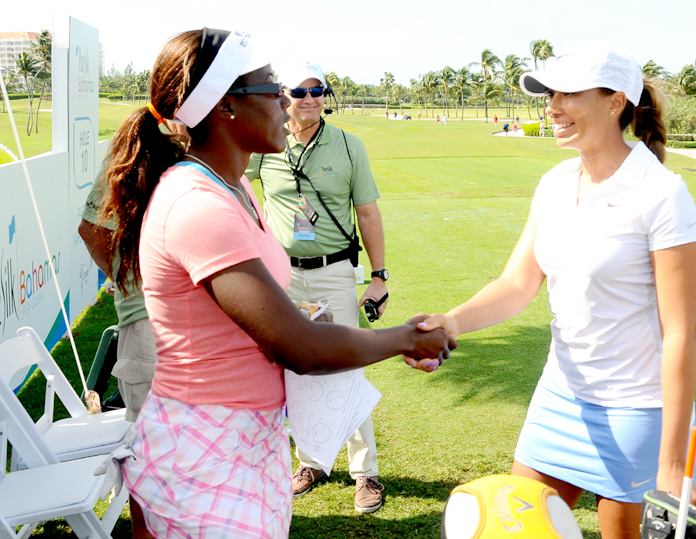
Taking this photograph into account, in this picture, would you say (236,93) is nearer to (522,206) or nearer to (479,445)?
(479,445)

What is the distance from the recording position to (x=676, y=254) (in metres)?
2.07

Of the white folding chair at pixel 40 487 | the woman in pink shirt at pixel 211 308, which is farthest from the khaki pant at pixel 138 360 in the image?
the woman in pink shirt at pixel 211 308

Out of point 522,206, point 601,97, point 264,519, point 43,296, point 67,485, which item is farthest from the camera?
point 522,206

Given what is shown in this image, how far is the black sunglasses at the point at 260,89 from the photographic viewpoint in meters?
1.85

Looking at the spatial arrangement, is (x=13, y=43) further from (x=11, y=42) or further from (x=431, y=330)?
(x=431, y=330)

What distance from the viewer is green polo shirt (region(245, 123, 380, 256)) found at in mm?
4215

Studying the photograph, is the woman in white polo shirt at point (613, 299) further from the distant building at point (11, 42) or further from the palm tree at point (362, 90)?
the palm tree at point (362, 90)

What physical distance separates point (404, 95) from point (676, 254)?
172 metres

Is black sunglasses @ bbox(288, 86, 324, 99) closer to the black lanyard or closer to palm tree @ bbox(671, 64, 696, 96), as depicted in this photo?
the black lanyard

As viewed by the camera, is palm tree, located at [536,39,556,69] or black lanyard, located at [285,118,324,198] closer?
black lanyard, located at [285,118,324,198]

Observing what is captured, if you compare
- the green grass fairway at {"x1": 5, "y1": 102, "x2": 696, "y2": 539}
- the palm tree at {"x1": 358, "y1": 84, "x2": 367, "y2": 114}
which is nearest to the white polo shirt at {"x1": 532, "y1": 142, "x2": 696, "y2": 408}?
the green grass fairway at {"x1": 5, "y1": 102, "x2": 696, "y2": 539}

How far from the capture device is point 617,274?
2.22 meters

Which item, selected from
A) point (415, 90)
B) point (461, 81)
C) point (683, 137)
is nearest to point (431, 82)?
point (461, 81)

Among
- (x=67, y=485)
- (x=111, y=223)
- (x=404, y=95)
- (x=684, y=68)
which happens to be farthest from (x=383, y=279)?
(x=404, y=95)
